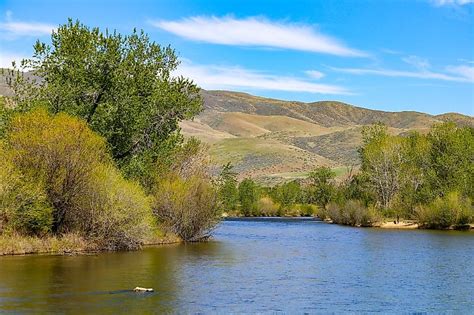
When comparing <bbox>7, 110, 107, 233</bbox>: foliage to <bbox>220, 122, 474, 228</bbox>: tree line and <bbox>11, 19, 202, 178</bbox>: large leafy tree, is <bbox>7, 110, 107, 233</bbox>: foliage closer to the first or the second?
<bbox>11, 19, 202, 178</bbox>: large leafy tree

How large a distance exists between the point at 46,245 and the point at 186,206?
1336cm

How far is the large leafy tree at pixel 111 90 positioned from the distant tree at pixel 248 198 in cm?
7893

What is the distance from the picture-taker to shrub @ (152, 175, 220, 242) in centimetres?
5259

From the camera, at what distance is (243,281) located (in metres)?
31.5

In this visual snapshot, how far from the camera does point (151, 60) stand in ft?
186

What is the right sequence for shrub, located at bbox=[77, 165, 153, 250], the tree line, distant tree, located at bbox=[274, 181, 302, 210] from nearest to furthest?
1. shrub, located at bbox=[77, 165, 153, 250]
2. the tree line
3. distant tree, located at bbox=[274, 181, 302, 210]

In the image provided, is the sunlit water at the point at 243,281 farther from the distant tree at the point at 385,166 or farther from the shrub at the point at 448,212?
the distant tree at the point at 385,166

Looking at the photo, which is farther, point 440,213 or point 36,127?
point 440,213

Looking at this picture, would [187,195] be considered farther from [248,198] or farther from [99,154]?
[248,198]

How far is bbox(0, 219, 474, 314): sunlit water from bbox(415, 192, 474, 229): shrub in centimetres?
3019

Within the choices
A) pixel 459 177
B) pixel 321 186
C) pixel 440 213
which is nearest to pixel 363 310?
pixel 440 213

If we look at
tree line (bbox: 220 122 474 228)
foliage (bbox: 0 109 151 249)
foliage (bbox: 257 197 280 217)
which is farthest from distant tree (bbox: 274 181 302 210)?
foliage (bbox: 0 109 151 249)

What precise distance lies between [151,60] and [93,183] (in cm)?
1692

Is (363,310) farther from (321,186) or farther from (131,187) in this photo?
(321,186)
